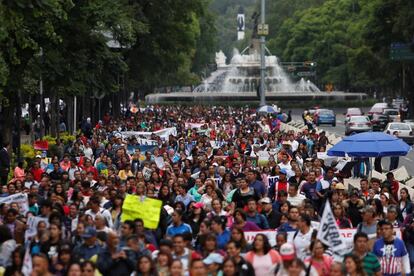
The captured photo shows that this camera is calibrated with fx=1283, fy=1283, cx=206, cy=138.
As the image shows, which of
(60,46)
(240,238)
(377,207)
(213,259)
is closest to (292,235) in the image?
(240,238)

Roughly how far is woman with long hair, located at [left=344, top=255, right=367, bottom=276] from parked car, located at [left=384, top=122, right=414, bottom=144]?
41272 millimetres

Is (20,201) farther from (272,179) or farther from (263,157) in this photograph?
(263,157)

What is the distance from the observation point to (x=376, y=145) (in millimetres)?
25141

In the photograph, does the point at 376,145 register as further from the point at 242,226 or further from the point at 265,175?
the point at 242,226

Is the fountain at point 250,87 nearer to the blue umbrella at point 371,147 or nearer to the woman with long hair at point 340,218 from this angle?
the blue umbrella at point 371,147

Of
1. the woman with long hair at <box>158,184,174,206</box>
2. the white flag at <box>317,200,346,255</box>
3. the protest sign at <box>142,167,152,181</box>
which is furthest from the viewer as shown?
the protest sign at <box>142,167,152,181</box>

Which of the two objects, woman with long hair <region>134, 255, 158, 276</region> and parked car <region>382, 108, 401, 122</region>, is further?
parked car <region>382, 108, 401, 122</region>

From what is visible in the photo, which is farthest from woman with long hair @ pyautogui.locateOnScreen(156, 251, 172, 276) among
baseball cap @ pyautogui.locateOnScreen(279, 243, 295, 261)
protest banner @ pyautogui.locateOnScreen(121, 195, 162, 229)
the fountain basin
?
the fountain basin

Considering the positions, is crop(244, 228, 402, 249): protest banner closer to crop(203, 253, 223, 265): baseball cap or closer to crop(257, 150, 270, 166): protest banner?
crop(203, 253, 223, 265): baseball cap

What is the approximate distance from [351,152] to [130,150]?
32.7 ft

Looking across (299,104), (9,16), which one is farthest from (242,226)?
(299,104)

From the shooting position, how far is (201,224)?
1546 cm

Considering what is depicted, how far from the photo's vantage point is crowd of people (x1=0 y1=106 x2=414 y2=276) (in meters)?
12.9

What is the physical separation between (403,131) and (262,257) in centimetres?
4116
